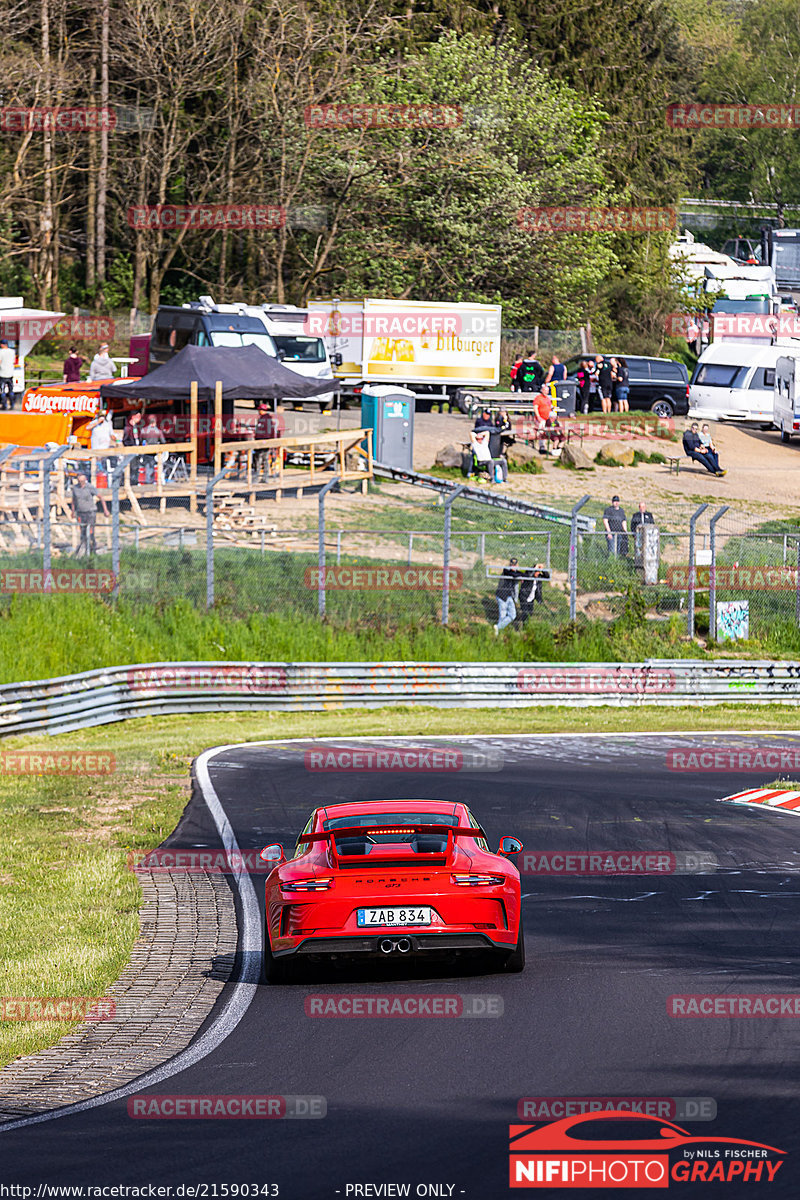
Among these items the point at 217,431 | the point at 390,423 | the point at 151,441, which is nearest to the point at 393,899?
the point at 217,431

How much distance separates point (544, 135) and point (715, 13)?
107 meters

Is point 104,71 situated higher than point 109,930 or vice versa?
point 104,71

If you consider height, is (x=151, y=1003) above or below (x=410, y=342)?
below

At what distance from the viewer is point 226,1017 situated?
895 cm

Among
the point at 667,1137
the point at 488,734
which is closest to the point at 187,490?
the point at 488,734

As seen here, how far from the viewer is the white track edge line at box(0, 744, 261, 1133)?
7.27 meters

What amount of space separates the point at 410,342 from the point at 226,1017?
120 ft

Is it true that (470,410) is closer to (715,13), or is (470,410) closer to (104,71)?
(104,71)

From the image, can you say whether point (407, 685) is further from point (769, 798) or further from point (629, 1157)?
point (629, 1157)

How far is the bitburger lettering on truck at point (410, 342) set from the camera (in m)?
44.2

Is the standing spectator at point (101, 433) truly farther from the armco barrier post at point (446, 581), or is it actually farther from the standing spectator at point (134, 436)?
the armco barrier post at point (446, 581)

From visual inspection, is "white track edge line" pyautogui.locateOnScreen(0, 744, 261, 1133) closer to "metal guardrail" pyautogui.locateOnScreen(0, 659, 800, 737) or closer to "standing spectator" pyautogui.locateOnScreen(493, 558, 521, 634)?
"metal guardrail" pyautogui.locateOnScreen(0, 659, 800, 737)

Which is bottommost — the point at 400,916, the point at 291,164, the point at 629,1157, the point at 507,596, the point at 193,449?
the point at 507,596

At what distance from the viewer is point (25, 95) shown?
5244cm
